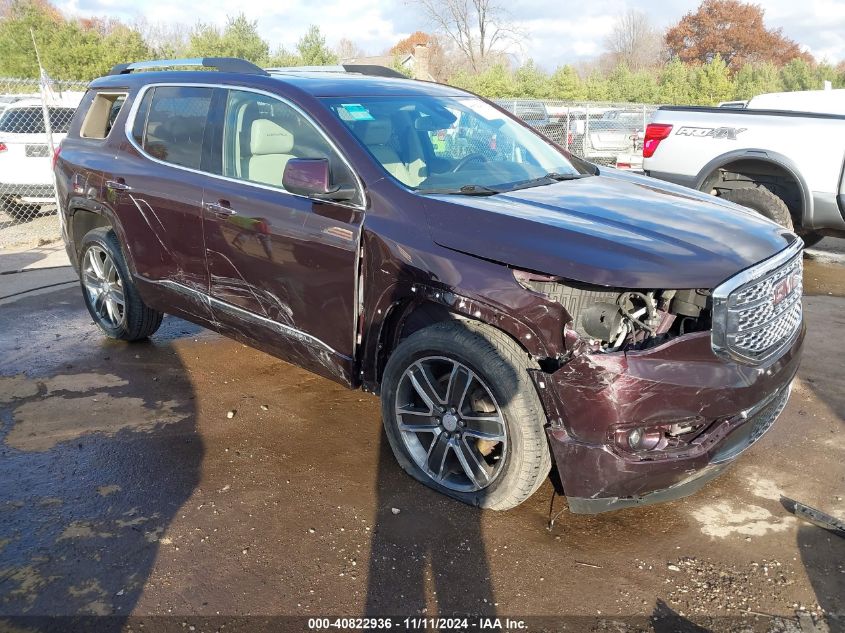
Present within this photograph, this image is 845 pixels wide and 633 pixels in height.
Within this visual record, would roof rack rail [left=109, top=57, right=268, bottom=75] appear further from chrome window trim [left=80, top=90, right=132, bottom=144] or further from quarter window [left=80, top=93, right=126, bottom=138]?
quarter window [left=80, top=93, right=126, bottom=138]

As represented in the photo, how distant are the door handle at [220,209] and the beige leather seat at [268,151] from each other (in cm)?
20

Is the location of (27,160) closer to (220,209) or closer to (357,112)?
(220,209)

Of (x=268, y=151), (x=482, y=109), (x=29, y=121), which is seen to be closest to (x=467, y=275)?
(x=268, y=151)

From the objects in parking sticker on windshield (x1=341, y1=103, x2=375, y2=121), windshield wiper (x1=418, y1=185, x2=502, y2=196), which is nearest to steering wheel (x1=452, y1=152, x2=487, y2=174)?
windshield wiper (x1=418, y1=185, x2=502, y2=196)

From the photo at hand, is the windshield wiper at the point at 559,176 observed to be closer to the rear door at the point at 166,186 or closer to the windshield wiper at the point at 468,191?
the windshield wiper at the point at 468,191

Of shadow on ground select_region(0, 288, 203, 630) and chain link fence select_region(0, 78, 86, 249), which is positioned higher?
chain link fence select_region(0, 78, 86, 249)

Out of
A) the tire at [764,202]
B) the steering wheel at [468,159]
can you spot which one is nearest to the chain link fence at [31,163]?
the tire at [764,202]

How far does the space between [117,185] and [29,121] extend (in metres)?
7.83

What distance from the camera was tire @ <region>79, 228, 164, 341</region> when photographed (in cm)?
515

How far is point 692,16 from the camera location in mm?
52875

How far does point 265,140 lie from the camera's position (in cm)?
391

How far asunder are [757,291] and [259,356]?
3575 millimetres

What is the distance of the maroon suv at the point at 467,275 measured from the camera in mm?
2775

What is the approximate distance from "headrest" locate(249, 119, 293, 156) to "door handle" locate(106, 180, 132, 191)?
1179mm
